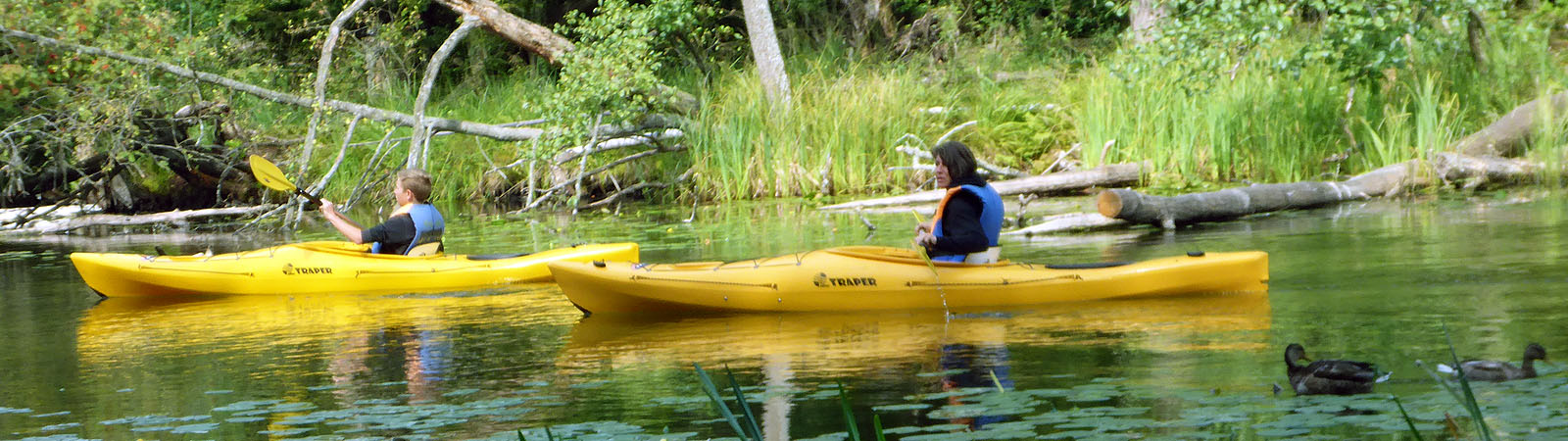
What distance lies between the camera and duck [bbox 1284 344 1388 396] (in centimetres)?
455

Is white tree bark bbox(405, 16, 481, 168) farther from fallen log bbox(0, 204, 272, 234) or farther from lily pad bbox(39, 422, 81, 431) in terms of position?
lily pad bbox(39, 422, 81, 431)

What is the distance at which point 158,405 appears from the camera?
5.68 m

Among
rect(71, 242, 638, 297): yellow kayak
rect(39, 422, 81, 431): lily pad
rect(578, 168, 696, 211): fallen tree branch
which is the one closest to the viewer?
rect(39, 422, 81, 431): lily pad

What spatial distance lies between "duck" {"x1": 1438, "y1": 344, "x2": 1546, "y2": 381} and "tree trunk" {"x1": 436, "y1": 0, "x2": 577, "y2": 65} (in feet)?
42.2

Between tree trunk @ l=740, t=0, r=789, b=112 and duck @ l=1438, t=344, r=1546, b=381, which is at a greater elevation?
tree trunk @ l=740, t=0, r=789, b=112

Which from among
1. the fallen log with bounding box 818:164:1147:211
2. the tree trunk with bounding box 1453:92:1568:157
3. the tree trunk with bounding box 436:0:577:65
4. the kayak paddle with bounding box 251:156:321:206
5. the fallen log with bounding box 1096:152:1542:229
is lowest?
the fallen log with bounding box 1096:152:1542:229

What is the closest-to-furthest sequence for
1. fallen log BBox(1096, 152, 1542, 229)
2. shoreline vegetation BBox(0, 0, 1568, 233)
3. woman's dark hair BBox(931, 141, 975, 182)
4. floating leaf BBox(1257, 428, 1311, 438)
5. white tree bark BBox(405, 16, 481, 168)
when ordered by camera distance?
floating leaf BBox(1257, 428, 1311, 438) → woman's dark hair BBox(931, 141, 975, 182) → fallen log BBox(1096, 152, 1542, 229) → shoreline vegetation BBox(0, 0, 1568, 233) → white tree bark BBox(405, 16, 481, 168)

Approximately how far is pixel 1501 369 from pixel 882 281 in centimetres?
337

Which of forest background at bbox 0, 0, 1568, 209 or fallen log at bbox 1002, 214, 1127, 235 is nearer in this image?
fallen log at bbox 1002, 214, 1127, 235

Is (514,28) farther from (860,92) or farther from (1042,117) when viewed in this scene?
(1042,117)

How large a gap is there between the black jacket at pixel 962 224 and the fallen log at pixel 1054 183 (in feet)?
18.9

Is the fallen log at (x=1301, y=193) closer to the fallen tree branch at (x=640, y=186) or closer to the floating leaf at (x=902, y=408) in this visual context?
the fallen tree branch at (x=640, y=186)

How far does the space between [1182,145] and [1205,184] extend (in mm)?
448

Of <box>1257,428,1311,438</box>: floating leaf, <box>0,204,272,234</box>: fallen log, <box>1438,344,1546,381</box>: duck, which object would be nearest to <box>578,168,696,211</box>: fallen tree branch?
<box>0,204,272,234</box>: fallen log
